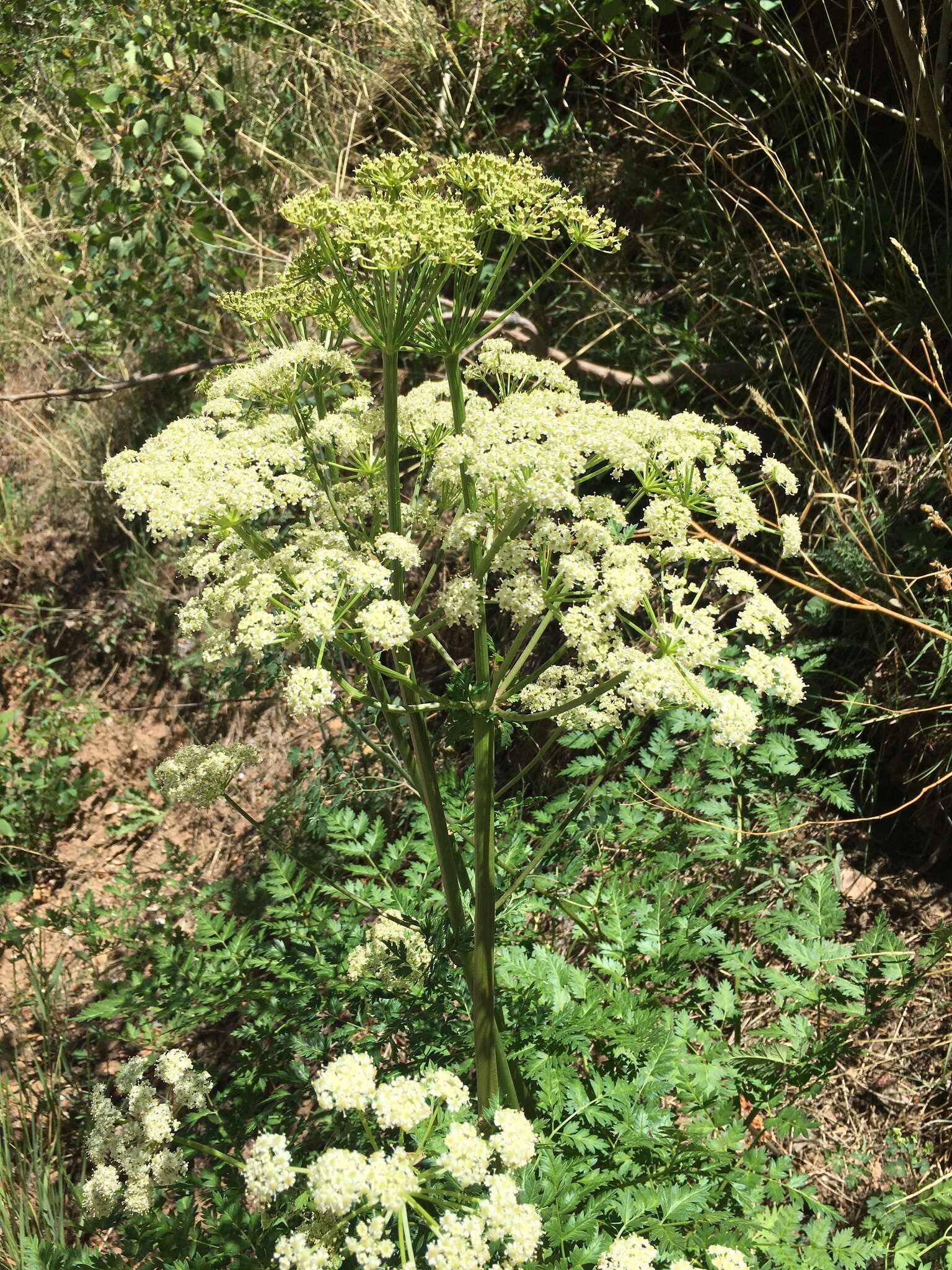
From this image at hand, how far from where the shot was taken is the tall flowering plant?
1589 millimetres

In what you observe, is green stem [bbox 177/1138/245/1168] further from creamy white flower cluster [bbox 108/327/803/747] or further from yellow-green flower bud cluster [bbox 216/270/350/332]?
yellow-green flower bud cluster [bbox 216/270/350/332]

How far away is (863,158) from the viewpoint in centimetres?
350

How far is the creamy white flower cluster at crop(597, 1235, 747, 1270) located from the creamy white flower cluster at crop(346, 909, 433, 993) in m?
0.75

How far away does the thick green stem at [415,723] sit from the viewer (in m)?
1.68

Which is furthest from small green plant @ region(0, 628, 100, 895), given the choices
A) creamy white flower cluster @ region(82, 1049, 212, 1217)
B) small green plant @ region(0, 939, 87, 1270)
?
creamy white flower cluster @ region(82, 1049, 212, 1217)

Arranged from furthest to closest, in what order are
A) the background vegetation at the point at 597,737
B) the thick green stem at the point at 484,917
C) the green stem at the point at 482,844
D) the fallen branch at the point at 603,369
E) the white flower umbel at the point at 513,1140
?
the fallen branch at the point at 603,369
the background vegetation at the point at 597,737
the thick green stem at the point at 484,917
the green stem at the point at 482,844
the white flower umbel at the point at 513,1140

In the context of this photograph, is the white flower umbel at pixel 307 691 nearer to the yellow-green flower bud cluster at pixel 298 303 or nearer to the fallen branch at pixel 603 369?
the yellow-green flower bud cluster at pixel 298 303

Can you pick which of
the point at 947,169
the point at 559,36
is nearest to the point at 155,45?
the point at 559,36

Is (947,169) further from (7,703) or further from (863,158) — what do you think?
(7,703)

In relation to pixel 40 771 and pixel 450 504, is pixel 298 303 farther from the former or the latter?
pixel 40 771

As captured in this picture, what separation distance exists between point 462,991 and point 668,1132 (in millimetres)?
576

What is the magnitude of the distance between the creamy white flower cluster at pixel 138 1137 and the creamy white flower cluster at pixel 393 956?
432 mm

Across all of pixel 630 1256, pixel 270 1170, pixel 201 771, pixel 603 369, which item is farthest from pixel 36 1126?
pixel 603 369

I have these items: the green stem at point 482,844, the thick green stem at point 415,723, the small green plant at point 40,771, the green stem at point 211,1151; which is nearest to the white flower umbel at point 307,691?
the thick green stem at point 415,723
